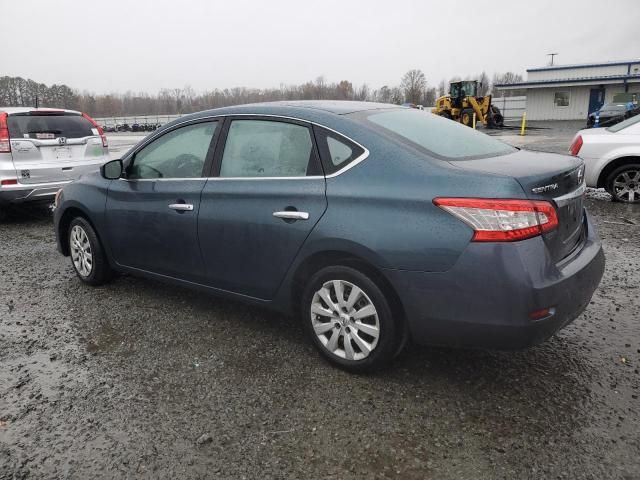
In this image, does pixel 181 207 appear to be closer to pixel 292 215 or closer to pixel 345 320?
pixel 292 215

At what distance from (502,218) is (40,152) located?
703cm

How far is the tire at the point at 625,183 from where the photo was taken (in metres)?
7.74

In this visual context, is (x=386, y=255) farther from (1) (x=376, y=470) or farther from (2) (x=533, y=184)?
(1) (x=376, y=470)

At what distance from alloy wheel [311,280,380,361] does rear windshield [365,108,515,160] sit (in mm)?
938

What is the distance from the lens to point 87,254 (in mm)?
4680

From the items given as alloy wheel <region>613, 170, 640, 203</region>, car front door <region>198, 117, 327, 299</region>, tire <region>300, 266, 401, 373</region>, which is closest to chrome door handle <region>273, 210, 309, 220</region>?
car front door <region>198, 117, 327, 299</region>

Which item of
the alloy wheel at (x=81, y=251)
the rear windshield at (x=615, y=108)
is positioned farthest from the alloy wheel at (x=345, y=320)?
the rear windshield at (x=615, y=108)

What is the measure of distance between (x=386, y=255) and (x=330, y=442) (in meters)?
0.98

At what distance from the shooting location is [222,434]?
2.57 m

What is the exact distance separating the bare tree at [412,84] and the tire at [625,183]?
65253 millimetres

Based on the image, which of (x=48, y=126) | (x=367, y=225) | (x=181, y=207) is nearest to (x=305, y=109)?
(x=367, y=225)

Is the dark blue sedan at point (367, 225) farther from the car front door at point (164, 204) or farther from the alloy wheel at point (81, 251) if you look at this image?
the alloy wheel at point (81, 251)

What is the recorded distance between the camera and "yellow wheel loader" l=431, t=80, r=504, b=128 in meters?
30.2

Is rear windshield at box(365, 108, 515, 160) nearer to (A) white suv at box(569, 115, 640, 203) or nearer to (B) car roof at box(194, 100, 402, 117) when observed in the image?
(B) car roof at box(194, 100, 402, 117)
